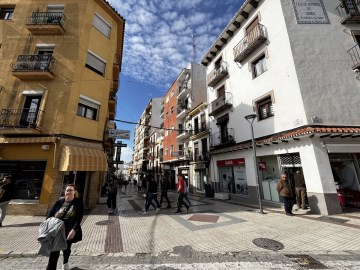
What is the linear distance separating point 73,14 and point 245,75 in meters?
12.5

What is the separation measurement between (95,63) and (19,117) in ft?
17.8

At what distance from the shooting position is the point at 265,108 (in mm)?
11930

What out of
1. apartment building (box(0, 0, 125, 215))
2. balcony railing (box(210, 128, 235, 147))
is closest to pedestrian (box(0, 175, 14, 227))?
apartment building (box(0, 0, 125, 215))

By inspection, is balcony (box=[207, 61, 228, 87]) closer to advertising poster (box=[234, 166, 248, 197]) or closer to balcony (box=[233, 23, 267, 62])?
balcony (box=[233, 23, 267, 62])

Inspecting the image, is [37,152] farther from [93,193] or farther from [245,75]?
[245,75]

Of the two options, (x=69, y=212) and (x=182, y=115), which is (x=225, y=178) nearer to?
(x=182, y=115)

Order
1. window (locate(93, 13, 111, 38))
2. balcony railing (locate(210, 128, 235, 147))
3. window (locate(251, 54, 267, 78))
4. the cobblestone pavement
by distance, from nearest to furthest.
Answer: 1. the cobblestone pavement
2. window (locate(251, 54, 267, 78))
3. window (locate(93, 13, 111, 38))
4. balcony railing (locate(210, 128, 235, 147))

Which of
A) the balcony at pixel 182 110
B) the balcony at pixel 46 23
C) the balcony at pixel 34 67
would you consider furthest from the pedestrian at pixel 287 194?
the balcony at pixel 182 110

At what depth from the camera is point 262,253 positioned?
175 inches

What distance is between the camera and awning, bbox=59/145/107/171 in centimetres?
909

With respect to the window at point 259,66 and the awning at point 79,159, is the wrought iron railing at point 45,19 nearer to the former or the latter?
the awning at point 79,159

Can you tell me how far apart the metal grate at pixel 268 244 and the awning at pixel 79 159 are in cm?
836

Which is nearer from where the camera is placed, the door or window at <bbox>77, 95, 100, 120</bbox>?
the door

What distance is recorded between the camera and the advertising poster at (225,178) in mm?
15233
